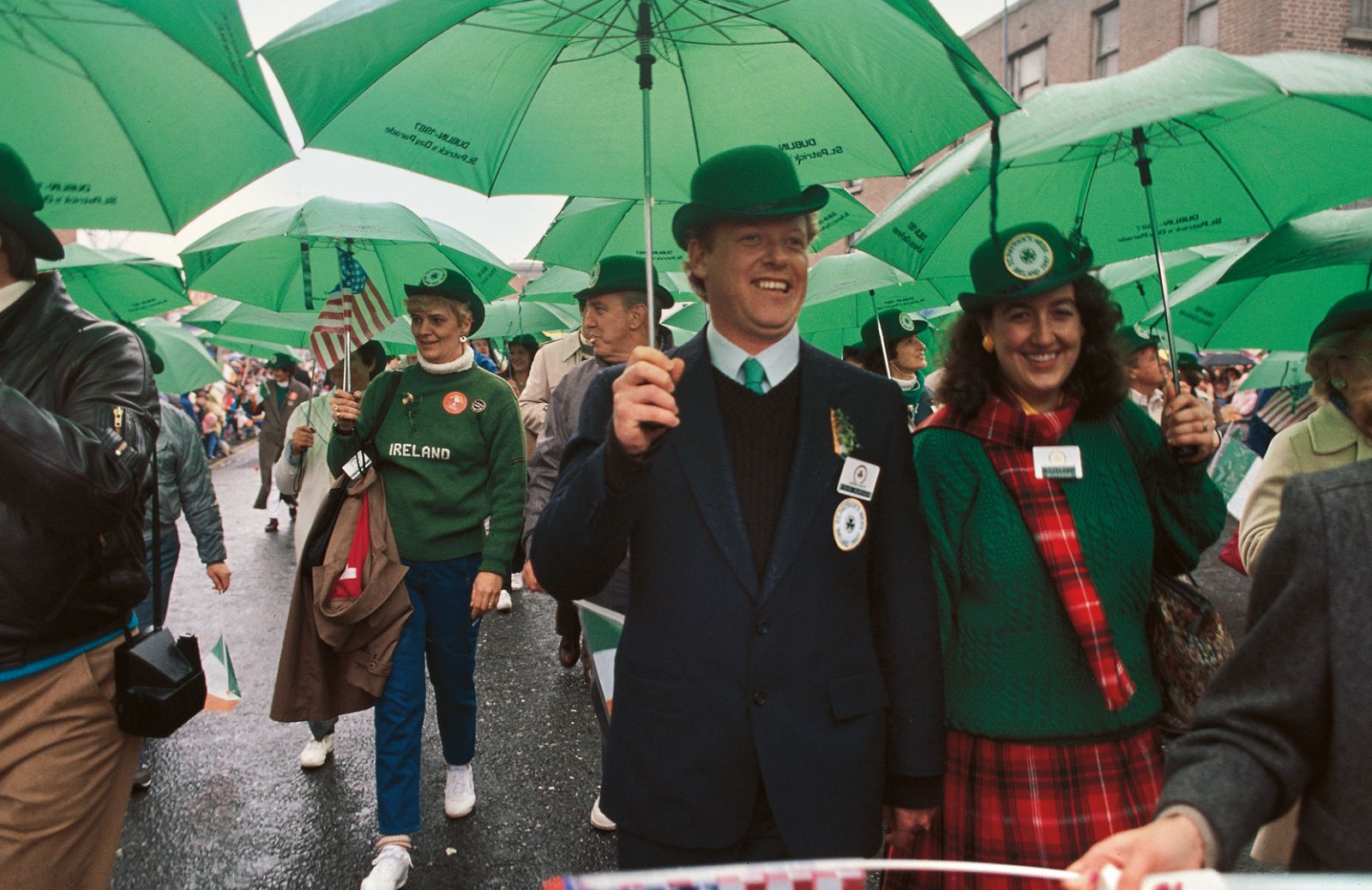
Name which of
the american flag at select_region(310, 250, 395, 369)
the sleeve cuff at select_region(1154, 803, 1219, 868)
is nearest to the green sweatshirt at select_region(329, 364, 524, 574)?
the american flag at select_region(310, 250, 395, 369)

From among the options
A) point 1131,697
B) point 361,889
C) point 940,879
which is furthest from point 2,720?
point 1131,697

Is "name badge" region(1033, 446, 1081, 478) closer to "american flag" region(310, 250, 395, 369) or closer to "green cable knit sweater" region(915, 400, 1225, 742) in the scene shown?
"green cable knit sweater" region(915, 400, 1225, 742)

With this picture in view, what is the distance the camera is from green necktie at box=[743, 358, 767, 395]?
6.55 feet

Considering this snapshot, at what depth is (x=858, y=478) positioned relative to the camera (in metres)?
1.97

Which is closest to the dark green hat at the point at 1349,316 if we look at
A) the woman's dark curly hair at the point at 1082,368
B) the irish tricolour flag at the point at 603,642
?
the woman's dark curly hair at the point at 1082,368

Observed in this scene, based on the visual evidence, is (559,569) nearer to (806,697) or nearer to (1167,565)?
(806,697)

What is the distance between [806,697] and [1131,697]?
78cm

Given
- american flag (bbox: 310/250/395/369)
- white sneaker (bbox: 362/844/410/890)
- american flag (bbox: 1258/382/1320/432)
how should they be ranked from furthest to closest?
american flag (bbox: 1258/382/1320/432) → american flag (bbox: 310/250/395/369) → white sneaker (bbox: 362/844/410/890)

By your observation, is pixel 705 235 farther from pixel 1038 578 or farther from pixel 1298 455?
pixel 1298 455

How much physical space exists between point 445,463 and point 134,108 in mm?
1677

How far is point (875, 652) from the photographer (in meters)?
2.01

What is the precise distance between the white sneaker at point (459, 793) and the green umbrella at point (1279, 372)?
6.89 m

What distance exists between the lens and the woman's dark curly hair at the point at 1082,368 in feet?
7.38

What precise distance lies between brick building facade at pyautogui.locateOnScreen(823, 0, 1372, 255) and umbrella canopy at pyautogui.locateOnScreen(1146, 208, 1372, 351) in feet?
32.6
